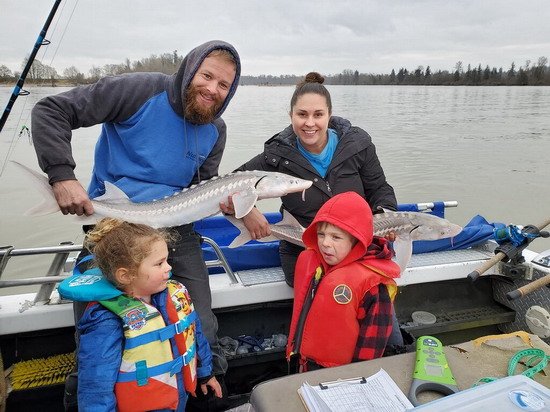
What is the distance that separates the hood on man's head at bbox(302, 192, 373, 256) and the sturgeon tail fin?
101 cm

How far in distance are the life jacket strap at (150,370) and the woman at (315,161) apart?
2.73ft

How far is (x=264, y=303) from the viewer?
91.0 inches

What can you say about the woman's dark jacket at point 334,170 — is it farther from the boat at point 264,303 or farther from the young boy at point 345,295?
the young boy at point 345,295

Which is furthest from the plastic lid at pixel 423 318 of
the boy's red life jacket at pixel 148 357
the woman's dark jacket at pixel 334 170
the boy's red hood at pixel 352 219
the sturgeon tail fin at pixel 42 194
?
the sturgeon tail fin at pixel 42 194

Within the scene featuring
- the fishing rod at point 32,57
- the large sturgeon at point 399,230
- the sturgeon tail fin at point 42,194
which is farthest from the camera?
the large sturgeon at point 399,230

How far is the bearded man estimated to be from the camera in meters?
1.88

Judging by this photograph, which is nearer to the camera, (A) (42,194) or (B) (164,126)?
(A) (42,194)

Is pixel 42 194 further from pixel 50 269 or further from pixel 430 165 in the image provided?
pixel 430 165

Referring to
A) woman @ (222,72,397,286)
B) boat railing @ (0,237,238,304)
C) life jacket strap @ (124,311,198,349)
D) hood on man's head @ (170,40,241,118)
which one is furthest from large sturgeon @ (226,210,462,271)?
life jacket strap @ (124,311,198,349)

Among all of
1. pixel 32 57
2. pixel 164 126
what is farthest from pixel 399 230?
pixel 32 57

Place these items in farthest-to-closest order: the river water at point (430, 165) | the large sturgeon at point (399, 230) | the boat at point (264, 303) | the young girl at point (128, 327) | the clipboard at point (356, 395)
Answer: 1. the river water at point (430, 165)
2. the large sturgeon at point (399, 230)
3. the boat at point (264, 303)
4. the young girl at point (128, 327)
5. the clipboard at point (356, 395)

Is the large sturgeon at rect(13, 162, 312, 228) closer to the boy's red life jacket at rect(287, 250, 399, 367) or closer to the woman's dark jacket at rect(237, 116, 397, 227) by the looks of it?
the woman's dark jacket at rect(237, 116, 397, 227)

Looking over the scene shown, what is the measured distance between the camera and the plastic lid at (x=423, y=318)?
2734mm

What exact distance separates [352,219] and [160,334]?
0.81 m
